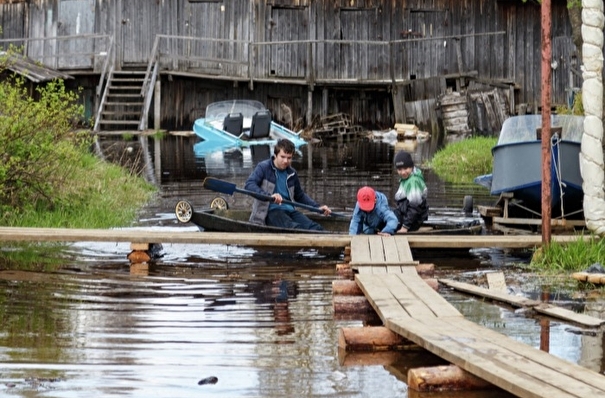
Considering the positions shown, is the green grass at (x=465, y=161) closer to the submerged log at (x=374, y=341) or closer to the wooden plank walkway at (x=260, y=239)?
the wooden plank walkway at (x=260, y=239)

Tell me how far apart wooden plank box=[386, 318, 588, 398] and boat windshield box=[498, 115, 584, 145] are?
6810mm

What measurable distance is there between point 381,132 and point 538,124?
2578cm

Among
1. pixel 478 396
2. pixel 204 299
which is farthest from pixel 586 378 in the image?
pixel 204 299

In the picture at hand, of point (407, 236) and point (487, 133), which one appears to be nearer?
point (407, 236)

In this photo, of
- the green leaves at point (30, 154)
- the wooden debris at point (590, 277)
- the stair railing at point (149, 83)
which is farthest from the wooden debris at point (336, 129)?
the wooden debris at point (590, 277)

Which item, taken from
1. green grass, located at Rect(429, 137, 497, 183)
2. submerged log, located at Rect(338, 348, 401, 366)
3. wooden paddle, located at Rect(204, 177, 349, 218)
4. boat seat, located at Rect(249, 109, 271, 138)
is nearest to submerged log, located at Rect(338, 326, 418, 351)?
submerged log, located at Rect(338, 348, 401, 366)

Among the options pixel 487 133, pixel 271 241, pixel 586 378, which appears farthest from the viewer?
pixel 487 133

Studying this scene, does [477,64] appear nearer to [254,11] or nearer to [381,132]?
[381,132]

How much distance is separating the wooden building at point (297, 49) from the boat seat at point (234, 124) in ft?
11.0

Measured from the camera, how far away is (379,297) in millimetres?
8836

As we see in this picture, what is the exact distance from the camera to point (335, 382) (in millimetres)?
6949

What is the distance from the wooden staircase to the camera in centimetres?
3747

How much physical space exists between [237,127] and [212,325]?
27487 mm

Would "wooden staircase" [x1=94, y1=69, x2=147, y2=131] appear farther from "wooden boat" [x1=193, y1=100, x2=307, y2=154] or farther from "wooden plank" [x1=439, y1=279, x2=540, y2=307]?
"wooden plank" [x1=439, y1=279, x2=540, y2=307]
